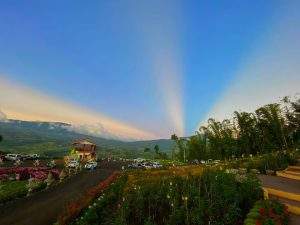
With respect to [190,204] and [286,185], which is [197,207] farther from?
[286,185]

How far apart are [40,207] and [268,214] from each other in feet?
76.6

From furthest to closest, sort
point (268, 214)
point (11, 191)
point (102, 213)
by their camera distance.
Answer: point (11, 191), point (102, 213), point (268, 214)

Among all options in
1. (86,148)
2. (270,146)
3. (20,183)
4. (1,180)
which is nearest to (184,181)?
(20,183)

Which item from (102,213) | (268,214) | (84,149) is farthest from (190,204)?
(84,149)

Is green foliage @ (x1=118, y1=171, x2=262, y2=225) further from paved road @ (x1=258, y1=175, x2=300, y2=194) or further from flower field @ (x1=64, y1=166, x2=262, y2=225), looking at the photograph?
paved road @ (x1=258, y1=175, x2=300, y2=194)

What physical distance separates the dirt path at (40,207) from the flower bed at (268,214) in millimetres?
17111

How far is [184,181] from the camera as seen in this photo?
76.2 feet

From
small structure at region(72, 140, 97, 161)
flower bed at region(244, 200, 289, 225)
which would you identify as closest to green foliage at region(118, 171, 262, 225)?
flower bed at region(244, 200, 289, 225)

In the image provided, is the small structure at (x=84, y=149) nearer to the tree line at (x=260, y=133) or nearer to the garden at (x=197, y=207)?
the tree line at (x=260, y=133)

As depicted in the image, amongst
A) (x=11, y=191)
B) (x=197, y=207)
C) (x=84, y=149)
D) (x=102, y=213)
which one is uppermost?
(x=84, y=149)

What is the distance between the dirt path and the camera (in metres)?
27.7

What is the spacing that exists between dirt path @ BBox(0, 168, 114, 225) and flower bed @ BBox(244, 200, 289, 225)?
17111mm

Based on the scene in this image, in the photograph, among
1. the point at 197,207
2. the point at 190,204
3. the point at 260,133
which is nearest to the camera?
the point at 197,207

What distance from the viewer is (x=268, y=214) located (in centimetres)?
1425
